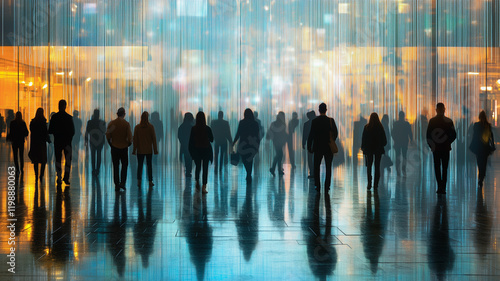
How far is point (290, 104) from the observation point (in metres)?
19.3

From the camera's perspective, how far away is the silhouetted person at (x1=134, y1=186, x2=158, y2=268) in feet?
15.6

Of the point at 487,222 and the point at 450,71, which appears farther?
the point at 450,71

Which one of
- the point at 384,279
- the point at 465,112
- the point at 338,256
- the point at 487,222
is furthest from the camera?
the point at 465,112

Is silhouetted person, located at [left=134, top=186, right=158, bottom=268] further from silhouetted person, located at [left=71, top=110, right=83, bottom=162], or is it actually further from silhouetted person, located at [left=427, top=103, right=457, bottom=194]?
silhouetted person, located at [left=71, top=110, right=83, bottom=162]

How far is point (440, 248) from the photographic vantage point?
5.00 metres

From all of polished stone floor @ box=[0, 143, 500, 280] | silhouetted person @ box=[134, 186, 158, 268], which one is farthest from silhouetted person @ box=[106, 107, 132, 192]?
silhouetted person @ box=[134, 186, 158, 268]

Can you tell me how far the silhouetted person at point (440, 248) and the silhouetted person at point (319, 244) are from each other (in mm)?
763

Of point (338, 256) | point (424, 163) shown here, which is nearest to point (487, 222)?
point (338, 256)

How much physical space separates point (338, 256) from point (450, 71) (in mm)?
16424

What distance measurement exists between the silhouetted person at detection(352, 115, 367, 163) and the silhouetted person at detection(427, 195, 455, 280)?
1168 centimetres

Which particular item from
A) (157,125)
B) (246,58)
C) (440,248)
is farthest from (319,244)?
(246,58)

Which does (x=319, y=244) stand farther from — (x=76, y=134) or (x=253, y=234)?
(x=76, y=134)

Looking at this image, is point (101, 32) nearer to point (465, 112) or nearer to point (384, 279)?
point (465, 112)

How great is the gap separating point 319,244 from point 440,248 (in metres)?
1.05
